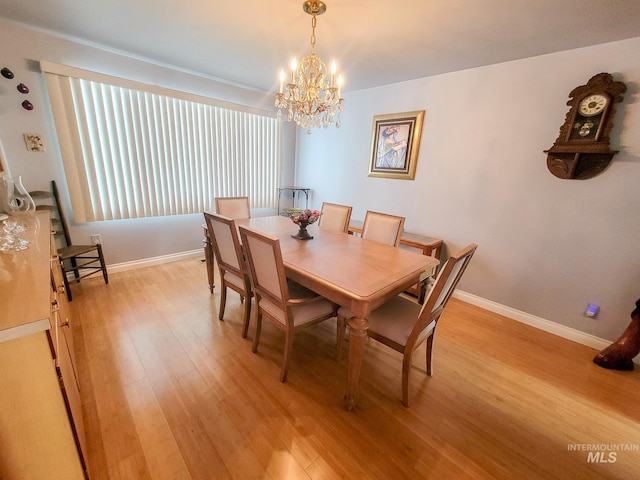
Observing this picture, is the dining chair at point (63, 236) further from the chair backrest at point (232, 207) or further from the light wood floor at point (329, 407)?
the chair backrest at point (232, 207)

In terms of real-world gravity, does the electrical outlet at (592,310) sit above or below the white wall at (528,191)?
below

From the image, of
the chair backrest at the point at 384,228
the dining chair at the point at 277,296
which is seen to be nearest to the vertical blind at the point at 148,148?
the dining chair at the point at 277,296

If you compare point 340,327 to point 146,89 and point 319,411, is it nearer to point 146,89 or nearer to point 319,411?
point 319,411

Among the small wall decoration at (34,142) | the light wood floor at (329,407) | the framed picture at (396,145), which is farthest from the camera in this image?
the framed picture at (396,145)

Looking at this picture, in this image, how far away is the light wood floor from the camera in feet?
4.08

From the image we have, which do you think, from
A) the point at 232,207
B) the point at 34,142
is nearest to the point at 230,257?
the point at 232,207

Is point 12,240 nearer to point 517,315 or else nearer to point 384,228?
point 384,228

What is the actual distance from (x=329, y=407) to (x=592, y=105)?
2911 mm

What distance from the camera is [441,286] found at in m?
1.33

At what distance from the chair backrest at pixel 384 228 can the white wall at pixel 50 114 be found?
2.62 meters

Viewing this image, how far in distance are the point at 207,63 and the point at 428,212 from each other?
3029 mm

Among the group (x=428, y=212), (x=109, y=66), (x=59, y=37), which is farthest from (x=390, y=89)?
(x=59, y=37)

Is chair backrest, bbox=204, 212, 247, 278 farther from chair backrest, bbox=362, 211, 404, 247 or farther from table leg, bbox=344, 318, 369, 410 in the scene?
chair backrest, bbox=362, 211, 404, 247

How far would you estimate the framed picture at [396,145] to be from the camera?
301 centimetres
